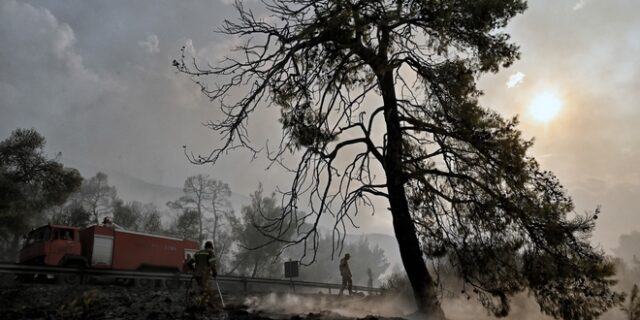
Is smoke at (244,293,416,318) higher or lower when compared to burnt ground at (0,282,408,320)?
lower

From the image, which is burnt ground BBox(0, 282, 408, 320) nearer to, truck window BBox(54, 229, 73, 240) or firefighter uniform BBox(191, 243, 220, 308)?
firefighter uniform BBox(191, 243, 220, 308)

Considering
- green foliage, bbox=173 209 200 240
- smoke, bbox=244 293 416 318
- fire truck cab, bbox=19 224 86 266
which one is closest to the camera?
smoke, bbox=244 293 416 318

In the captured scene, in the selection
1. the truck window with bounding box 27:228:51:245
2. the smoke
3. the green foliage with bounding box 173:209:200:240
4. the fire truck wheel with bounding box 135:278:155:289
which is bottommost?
the smoke

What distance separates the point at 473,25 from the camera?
9.58m

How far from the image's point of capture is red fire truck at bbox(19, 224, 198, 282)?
17828mm

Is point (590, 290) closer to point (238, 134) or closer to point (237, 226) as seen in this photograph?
point (238, 134)

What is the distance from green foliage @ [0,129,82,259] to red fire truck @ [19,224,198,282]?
14275mm

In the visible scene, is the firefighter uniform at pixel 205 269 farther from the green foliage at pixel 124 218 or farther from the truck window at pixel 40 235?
the green foliage at pixel 124 218

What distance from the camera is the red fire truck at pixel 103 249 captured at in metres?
17.8

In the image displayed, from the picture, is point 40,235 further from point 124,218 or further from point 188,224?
point 188,224

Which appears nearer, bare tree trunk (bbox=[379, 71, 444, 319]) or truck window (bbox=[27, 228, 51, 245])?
bare tree trunk (bbox=[379, 71, 444, 319])

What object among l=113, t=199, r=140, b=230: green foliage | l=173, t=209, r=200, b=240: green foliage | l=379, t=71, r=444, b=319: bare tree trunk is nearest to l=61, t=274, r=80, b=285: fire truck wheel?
l=379, t=71, r=444, b=319: bare tree trunk

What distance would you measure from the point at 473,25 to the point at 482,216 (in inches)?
180

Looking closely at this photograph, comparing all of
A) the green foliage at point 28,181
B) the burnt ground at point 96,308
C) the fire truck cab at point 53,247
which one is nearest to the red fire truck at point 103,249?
the fire truck cab at point 53,247
